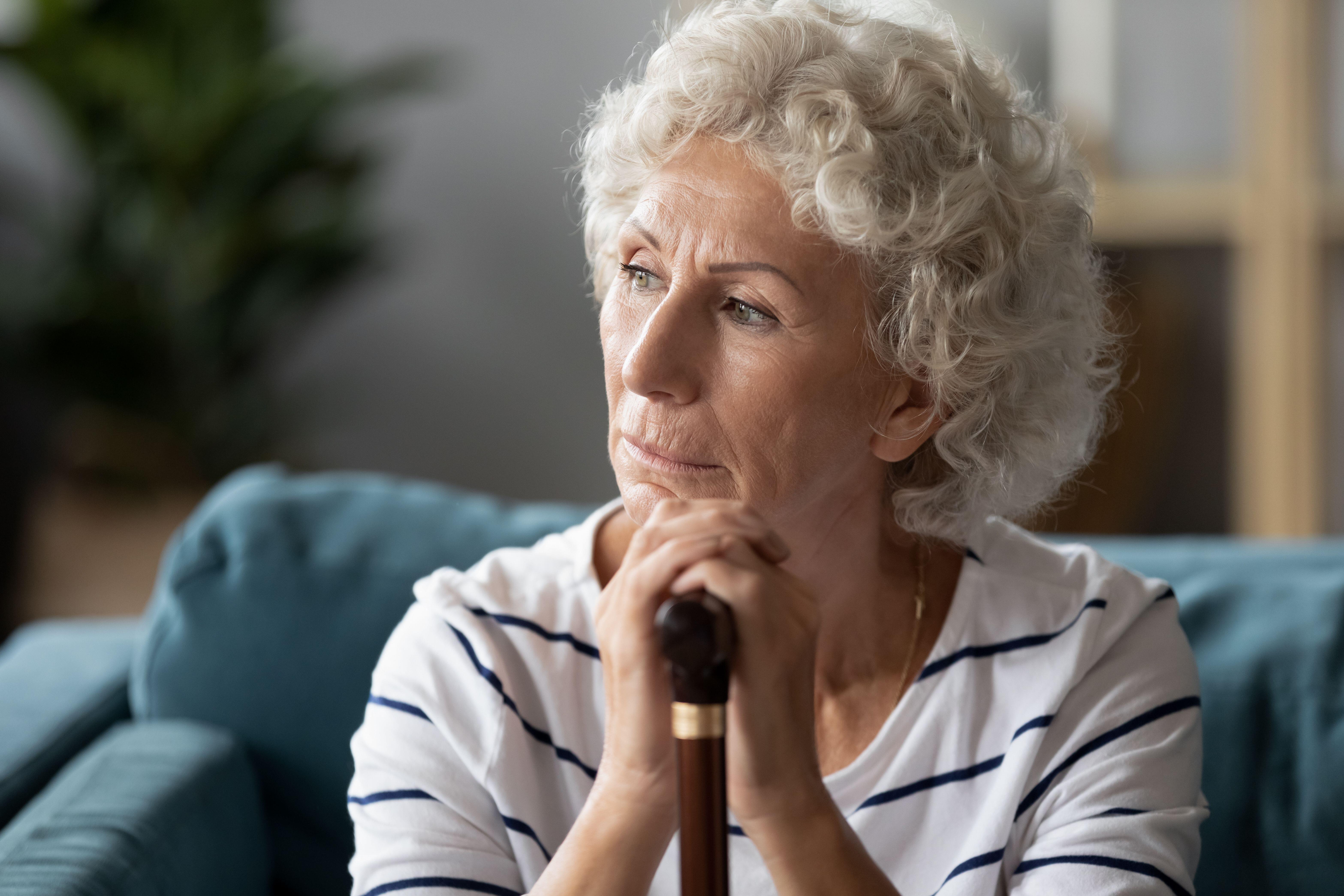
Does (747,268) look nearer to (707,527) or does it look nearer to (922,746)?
(707,527)

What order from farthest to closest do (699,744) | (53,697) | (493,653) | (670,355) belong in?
(53,697), (493,653), (670,355), (699,744)

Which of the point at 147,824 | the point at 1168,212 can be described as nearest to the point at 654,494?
the point at 147,824

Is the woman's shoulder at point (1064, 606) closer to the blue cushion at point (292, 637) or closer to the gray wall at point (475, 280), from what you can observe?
the blue cushion at point (292, 637)

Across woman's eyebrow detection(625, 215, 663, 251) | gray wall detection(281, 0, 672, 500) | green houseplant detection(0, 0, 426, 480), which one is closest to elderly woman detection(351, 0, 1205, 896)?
woman's eyebrow detection(625, 215, 663, 251)

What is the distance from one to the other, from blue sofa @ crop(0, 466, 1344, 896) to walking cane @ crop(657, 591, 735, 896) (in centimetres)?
68

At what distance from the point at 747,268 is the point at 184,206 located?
258cm

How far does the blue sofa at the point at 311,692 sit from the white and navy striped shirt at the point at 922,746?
0.25 metres

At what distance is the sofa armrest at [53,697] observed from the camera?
1386mm

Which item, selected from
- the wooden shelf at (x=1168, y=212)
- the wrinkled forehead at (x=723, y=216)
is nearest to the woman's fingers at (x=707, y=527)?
the wrinkled forehead at (x=723, y=216)

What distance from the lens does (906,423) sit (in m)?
1.18

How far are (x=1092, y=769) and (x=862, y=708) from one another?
0.72 ft

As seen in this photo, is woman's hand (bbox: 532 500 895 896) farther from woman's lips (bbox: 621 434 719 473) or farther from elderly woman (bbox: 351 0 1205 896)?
woman's lips (bbox: 621 434 719 473)

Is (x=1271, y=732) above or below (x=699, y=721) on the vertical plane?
below

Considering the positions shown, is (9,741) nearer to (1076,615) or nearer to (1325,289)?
(1076,615)
